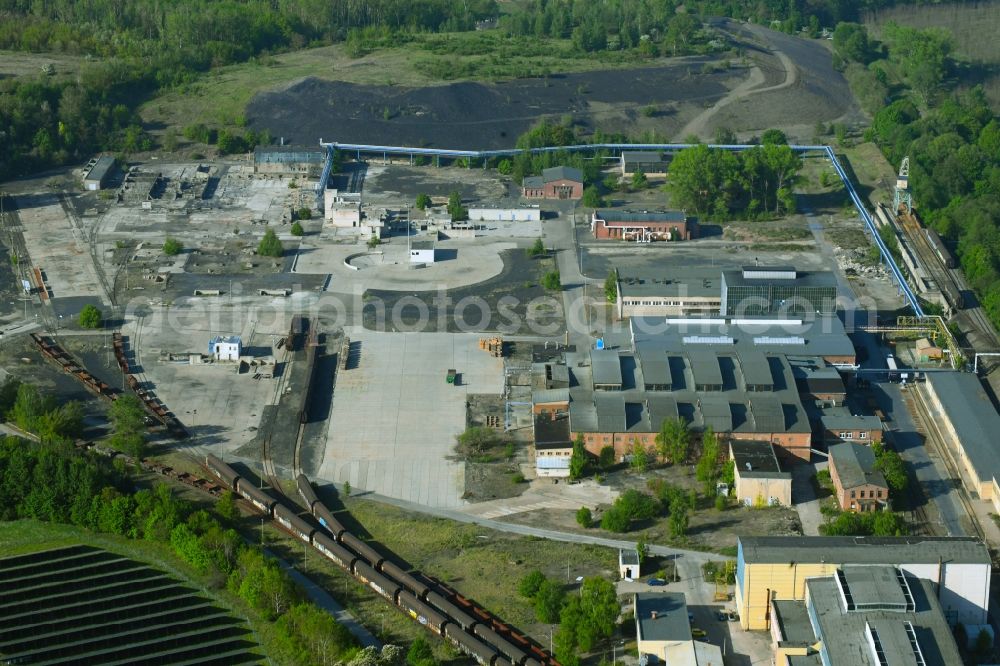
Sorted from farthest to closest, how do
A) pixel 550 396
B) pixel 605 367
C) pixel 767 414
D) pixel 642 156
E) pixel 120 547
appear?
pixel 642 156, pixel 605 367, pixel 550 396, pixel 767 414, pixel 120 547

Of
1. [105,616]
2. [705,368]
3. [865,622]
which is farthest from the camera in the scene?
[705,368]

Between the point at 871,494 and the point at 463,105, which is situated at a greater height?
the point at 871,494

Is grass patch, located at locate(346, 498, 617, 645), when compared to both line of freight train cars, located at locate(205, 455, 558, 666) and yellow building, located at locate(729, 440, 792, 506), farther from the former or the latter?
yellow building, located at locate(729, 440, 792, 506)

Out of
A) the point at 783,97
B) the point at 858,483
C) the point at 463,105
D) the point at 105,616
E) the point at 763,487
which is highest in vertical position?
the point at 858,483

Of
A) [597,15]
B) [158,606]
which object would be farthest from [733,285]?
[597,15]

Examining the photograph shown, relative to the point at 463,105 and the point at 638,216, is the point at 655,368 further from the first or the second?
the point at 463,105

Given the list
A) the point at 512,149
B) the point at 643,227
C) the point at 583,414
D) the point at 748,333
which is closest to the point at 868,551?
the point at 583,414

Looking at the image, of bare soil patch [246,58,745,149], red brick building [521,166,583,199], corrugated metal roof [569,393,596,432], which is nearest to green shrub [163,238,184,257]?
bare soil patch [246,58,745,149]
